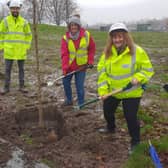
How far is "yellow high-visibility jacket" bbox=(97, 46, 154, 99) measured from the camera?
4.97 meters

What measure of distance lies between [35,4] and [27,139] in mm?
1959

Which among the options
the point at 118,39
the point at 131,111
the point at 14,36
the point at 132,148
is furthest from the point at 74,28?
the point at 132,148

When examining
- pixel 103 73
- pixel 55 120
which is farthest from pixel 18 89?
pixel 103 73

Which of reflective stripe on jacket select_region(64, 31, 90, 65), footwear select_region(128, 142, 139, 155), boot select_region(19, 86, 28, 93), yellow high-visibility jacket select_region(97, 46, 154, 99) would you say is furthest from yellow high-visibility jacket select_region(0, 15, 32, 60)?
footwear select_region(128, 142, 139, 155)

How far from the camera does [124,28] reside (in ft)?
16.1

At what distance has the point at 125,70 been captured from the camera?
5.06m

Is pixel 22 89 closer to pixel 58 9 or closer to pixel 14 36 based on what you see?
pixel 14 36

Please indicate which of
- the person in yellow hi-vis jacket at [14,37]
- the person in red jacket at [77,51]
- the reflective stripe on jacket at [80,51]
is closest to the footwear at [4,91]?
the person in yellow hi-vis jacket at [14,37]

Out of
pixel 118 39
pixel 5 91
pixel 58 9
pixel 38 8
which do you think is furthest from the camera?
pixel 58 9

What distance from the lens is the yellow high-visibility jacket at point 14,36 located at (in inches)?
318

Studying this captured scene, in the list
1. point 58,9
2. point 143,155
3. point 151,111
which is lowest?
point 143,155

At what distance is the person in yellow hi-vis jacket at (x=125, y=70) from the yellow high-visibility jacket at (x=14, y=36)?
338 cm

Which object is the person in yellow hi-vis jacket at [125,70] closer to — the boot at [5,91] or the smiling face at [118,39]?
the smiling face at [118,39]

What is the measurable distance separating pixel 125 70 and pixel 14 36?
3.75 m
